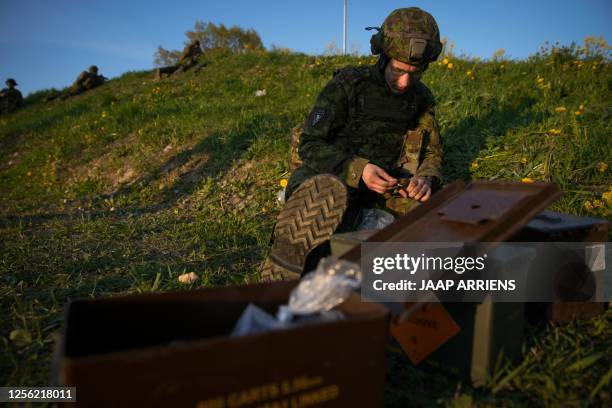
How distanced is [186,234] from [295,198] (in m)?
2.00

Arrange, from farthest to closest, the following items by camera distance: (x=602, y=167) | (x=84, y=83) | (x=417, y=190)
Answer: (x=84, y=83) < (x=602, y=167) < (x=417, y=190)

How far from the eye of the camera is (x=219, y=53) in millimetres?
13297

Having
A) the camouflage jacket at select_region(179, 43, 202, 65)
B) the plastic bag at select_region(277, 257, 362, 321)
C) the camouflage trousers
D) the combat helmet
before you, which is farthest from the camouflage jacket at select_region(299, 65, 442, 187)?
the camouflage jacket at select_region(179, 43, 202, 65)

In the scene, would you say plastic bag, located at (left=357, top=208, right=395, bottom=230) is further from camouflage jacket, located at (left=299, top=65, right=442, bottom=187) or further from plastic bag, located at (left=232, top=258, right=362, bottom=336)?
plastic bag, located at (left=232, top=258, right=362, bottom=336)

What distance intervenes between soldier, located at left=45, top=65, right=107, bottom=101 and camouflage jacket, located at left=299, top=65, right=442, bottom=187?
14.9 meters

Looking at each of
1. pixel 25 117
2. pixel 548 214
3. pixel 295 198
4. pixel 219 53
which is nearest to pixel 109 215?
pixel 295 198

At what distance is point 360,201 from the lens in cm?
352

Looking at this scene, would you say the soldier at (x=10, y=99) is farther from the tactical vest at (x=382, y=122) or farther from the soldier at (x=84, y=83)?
the tactical vest at (x=382, y=122)

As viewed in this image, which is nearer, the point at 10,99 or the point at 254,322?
the point at 254,322

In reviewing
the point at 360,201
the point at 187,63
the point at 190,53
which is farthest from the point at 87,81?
the point at 360,201

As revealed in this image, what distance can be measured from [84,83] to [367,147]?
15312 mm

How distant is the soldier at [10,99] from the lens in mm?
16500

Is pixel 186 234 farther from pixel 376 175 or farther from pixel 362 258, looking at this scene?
pixel 362 258

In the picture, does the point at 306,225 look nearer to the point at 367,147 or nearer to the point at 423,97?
the point at 367,147
